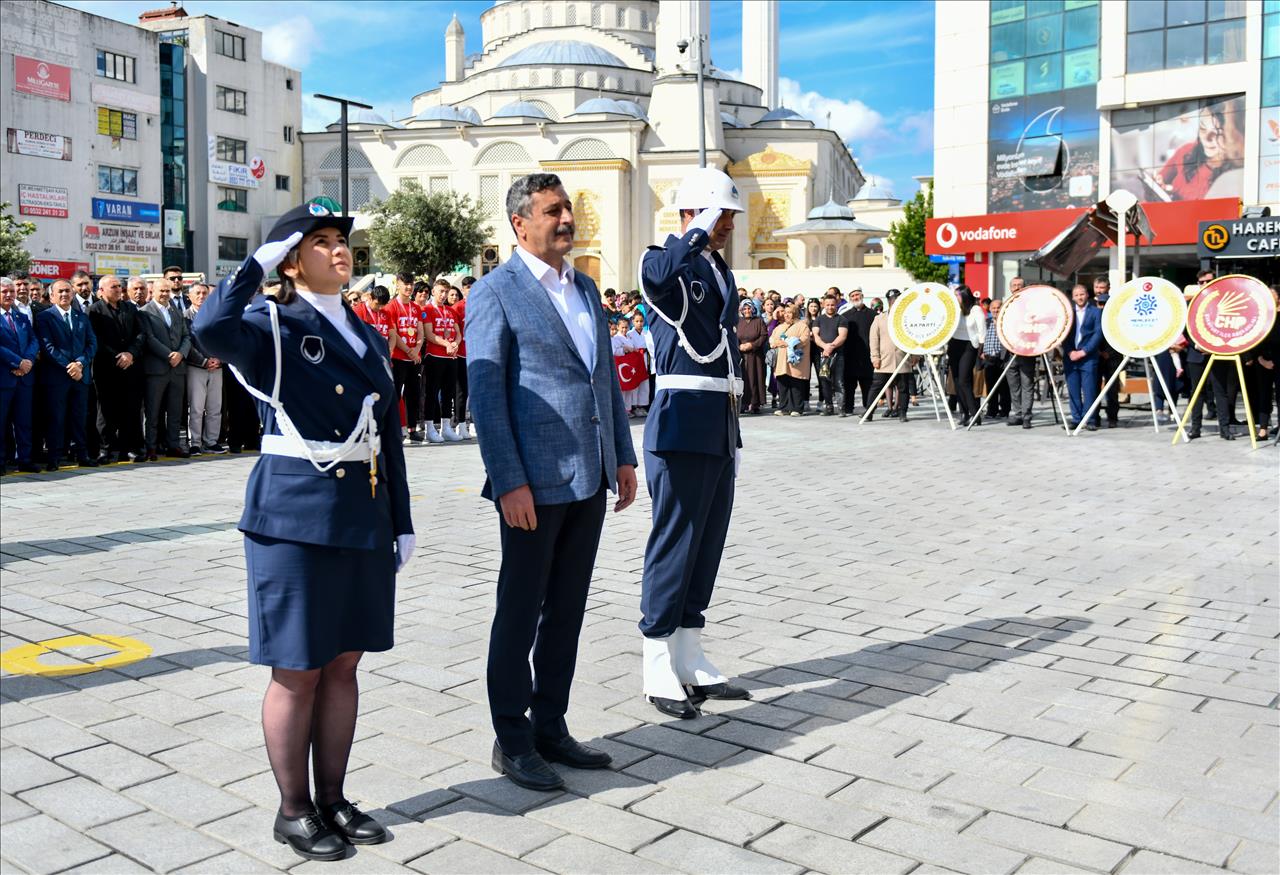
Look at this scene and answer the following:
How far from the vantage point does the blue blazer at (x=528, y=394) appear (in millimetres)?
3988

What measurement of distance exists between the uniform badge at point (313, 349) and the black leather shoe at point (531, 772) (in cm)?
150

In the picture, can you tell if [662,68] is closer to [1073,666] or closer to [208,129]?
[208,129]

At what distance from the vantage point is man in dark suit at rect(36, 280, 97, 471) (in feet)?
40.9

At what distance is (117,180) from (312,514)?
67096mm

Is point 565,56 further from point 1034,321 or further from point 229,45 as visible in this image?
point 1034,321

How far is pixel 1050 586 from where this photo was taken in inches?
280

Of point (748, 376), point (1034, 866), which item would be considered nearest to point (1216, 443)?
point (748, 376)

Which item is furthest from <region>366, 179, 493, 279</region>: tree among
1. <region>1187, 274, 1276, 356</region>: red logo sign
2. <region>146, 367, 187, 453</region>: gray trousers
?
<region>1187, 274, 1276, 356</region>: red logo sign

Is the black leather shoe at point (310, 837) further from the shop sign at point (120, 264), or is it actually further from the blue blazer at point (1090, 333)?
the shop sign at point (120, 264)

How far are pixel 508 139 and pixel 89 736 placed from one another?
74821 mm

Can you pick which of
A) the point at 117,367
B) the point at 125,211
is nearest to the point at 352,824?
the point at 117,367

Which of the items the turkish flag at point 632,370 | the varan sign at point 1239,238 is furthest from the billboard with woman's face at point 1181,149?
the turkish flag at point 632,370

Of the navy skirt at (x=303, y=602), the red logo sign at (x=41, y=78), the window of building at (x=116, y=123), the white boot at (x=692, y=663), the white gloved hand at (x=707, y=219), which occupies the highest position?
the red logo sign at (x=41, y=78)

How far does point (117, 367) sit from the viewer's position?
1323 cm
